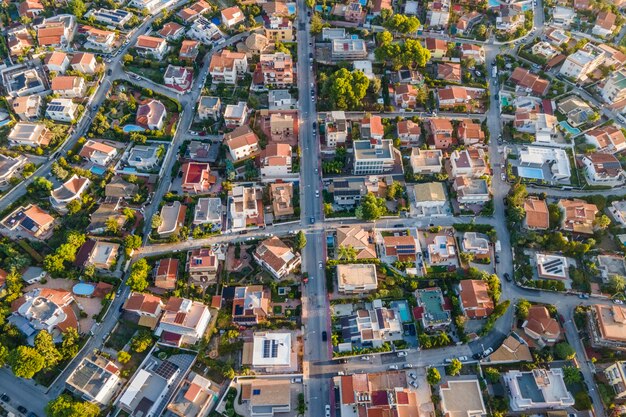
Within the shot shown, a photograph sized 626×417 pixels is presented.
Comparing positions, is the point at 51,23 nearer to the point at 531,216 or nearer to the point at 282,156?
the point at 282,156

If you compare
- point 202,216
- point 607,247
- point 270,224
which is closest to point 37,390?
point 202,216

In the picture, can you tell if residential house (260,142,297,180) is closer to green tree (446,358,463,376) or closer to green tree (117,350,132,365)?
green tree (117,350,132,365)

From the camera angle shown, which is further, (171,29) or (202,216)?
(171,29)

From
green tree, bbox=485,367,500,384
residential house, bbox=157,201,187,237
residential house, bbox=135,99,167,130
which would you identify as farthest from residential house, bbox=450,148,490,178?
residential house, bbox=135,99,167,130

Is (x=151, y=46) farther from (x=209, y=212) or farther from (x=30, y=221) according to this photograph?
(x=209, y=212)

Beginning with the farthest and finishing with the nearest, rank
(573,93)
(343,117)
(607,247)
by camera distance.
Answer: (573,93) → (343,117) → (607,247)

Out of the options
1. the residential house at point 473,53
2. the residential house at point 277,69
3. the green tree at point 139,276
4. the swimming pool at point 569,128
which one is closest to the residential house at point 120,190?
the green tree at point 139,276
